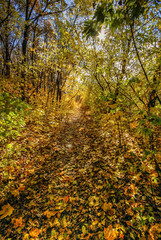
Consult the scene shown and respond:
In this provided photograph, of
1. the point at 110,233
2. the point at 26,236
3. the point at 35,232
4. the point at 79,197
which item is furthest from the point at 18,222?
the point at 110,233

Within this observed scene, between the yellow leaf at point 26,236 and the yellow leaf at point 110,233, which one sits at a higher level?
the yellow leaf at point 110,233

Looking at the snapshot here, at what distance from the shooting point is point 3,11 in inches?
211

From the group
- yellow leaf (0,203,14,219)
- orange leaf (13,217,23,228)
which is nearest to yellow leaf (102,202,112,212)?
orange leaf (13,217,23,228)

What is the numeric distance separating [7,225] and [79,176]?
7.41 ft

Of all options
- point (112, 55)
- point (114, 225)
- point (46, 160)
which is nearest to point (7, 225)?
point (46, 160)

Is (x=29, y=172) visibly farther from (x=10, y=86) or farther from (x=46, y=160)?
(x=10, y=86)

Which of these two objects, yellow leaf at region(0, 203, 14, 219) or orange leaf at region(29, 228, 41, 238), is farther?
yellow leaf at region(0, 203, 14, 219)

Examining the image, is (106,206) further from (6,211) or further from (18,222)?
(6,211)

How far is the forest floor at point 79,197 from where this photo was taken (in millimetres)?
2410

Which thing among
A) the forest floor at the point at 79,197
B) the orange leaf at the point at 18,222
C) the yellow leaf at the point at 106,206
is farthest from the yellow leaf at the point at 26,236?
the yellow leaf at the point at 106,206

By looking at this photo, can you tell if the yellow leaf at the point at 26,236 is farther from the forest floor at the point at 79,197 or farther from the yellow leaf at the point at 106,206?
the yellow leaf at the point at 106,206

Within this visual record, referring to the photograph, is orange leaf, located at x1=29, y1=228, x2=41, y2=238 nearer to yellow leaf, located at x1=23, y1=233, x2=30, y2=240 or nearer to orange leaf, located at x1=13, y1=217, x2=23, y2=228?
yellow leaf, located at x1=23, y1=233, x2=30, y2=240

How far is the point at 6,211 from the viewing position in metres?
2.73

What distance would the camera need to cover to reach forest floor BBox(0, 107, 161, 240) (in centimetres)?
241
